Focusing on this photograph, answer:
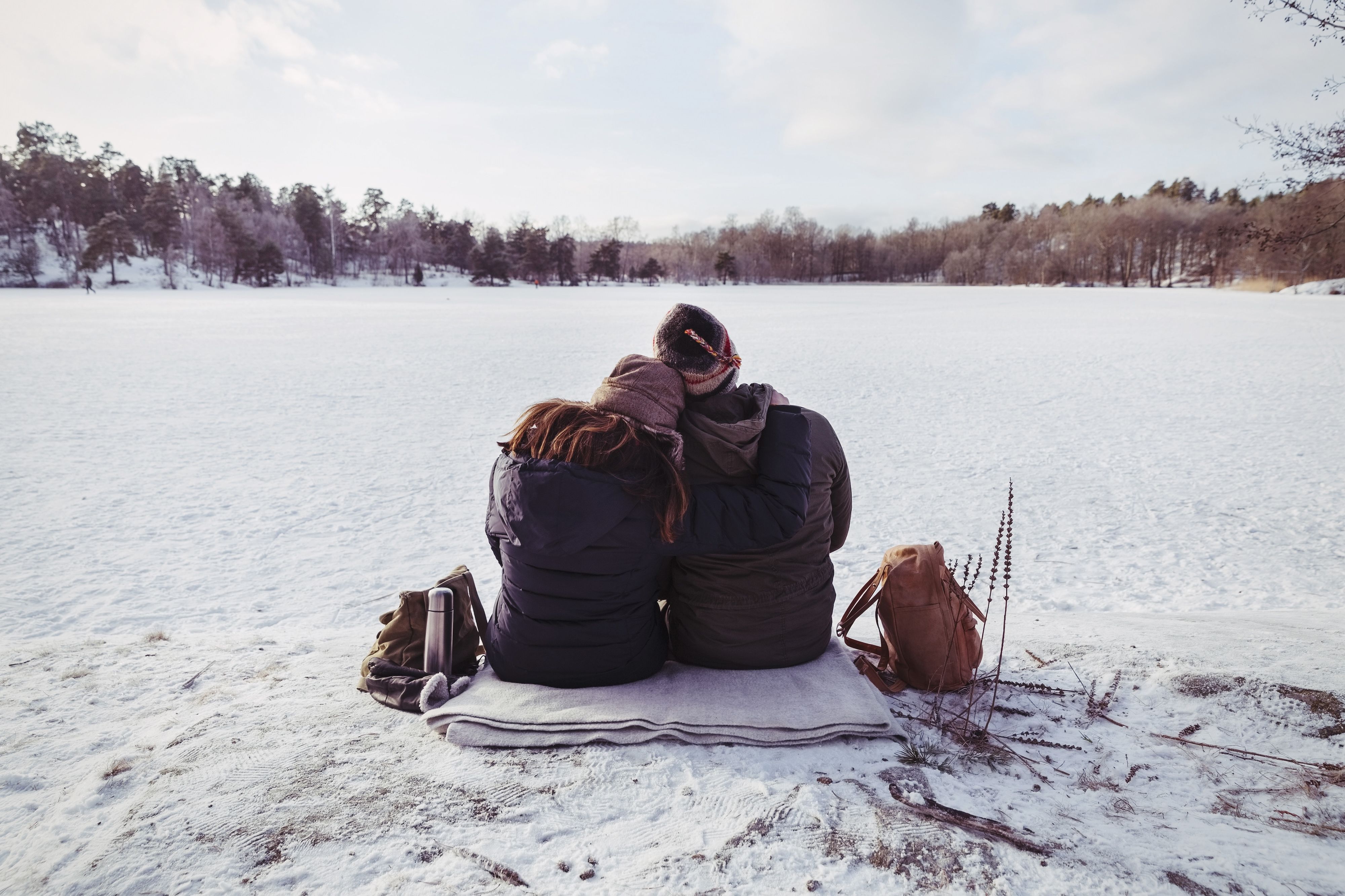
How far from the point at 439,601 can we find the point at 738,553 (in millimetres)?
1240

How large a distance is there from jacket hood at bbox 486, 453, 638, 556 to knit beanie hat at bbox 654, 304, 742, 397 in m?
0.51

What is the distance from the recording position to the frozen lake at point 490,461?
4863 mm

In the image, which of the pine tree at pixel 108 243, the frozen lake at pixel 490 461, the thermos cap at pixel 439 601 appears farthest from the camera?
the pine tree at pixel 108 243

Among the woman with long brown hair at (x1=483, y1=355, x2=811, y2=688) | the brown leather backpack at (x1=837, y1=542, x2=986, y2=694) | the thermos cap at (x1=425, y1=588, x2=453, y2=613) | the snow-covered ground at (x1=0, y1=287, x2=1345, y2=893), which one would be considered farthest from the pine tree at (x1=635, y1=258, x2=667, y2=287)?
the woman with long brown hair at (x1=483, y1=355, x2=811, y2=688)

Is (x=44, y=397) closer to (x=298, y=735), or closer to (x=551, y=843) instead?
(x=298, y=735)

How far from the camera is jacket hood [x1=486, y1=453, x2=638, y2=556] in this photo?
2.47 metres

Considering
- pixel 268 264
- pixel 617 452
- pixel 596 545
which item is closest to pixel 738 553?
pixel 596 545

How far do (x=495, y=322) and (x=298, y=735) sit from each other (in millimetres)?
24354

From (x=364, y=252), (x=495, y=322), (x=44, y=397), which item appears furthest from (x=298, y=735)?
(x=364, y=252)

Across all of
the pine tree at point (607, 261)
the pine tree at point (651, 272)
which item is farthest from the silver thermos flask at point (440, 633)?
the pine tree at point (607, 261)

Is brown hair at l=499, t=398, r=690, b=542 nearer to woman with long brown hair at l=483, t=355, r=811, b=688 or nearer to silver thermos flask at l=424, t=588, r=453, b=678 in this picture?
woman with long brown hair at l=483, t=355, r=811, b=688

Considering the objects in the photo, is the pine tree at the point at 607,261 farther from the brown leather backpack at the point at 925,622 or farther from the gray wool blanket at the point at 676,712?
the gray wool blanket at the point at 676,712

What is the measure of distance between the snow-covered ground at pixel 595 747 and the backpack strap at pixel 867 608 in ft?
1.08

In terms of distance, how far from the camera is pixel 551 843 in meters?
2.11
